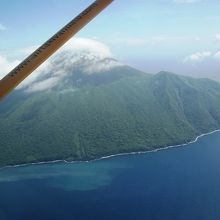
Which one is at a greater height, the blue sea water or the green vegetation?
the green vegetation

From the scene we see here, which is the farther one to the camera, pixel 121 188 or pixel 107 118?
pixel 107 118

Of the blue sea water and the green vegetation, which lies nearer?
the blue sea water

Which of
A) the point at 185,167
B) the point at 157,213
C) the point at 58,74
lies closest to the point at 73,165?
the point at 185,167

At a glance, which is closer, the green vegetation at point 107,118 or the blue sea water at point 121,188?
the blue sea water at point 121,188

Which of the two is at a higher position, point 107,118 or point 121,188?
point 107,118

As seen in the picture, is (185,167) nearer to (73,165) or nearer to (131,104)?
(73,165)
